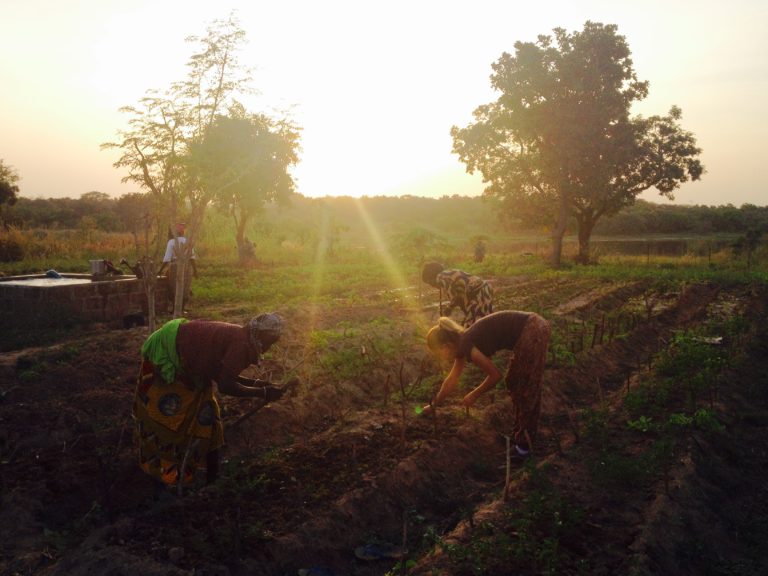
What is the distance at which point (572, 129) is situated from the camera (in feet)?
70.3

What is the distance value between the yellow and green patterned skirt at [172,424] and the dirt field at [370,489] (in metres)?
0.26

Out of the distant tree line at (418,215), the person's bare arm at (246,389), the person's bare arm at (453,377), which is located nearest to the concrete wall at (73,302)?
the person's bare arm at (246,389)

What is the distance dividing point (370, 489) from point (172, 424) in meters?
1.51

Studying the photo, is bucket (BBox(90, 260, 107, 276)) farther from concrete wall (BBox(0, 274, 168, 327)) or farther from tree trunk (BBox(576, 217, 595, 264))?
tree trunk (BBox(576, 217, 595, 264))

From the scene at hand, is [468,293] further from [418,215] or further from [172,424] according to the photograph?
[418,215]

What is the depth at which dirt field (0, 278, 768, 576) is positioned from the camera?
396cm

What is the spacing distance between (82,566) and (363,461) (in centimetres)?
225

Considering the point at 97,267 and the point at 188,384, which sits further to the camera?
the point at 97,267

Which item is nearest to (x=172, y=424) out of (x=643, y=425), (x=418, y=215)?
(x=643, y=425)

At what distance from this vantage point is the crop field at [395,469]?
4004 mm

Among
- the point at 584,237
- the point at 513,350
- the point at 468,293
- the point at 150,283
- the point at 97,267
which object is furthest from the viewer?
the point at 584,237

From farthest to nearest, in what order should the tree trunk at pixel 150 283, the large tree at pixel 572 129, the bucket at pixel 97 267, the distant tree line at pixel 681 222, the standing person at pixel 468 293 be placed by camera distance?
1. the distant tree line at pixel 681 222
2. the large tree at pixel 572 129
3. the bucket at pixel 97 267
4. the tree trunk at pixel 150 283
5. the standing person at pixel 468 293

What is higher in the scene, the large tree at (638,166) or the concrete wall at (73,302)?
the large tree at (638,166)

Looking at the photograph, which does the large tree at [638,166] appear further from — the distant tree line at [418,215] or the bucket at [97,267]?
the bucket at [97,267]
